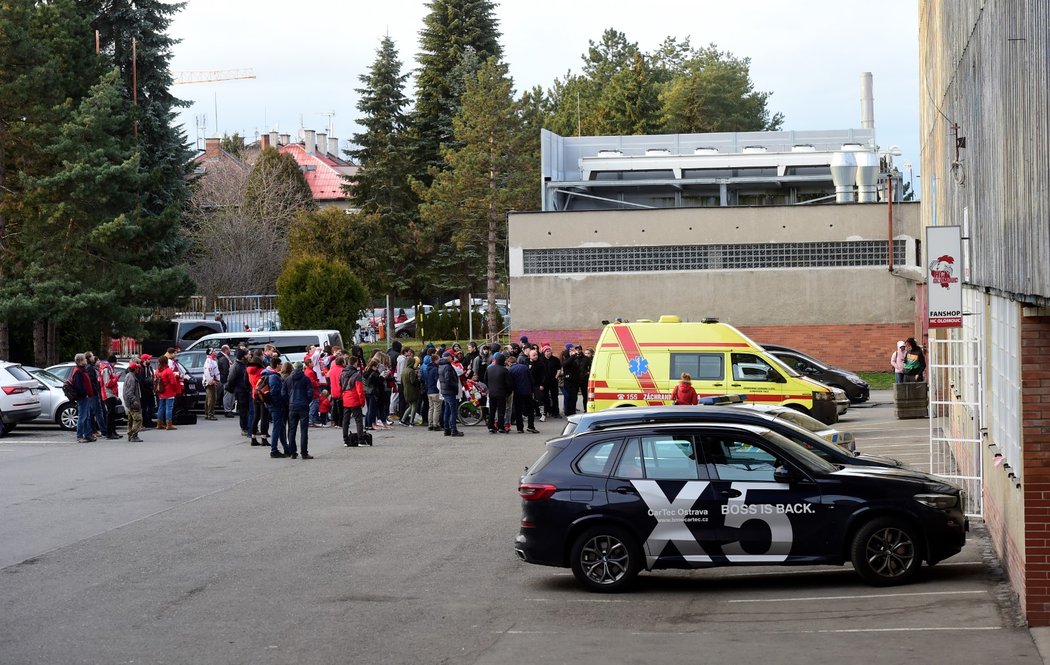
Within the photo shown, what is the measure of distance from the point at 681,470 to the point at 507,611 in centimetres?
207

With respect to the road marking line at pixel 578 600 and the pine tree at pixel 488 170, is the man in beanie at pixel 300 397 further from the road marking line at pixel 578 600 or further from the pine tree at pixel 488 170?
the pine tree at pixel 488 170

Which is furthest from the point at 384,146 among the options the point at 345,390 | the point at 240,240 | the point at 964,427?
the point at 964,427

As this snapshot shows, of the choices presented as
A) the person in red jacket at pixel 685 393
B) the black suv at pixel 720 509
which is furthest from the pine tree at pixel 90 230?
the black suv at pixel 720 509

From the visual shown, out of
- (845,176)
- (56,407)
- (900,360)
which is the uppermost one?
(845,176)

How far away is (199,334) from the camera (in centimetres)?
4938

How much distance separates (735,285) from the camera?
43.9m

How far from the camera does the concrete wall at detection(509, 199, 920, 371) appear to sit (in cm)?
4325

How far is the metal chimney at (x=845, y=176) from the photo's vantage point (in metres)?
46.7

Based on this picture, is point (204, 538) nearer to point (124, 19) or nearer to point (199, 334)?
point (199, 334)

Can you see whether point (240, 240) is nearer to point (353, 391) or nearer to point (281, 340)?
point (281, 340)

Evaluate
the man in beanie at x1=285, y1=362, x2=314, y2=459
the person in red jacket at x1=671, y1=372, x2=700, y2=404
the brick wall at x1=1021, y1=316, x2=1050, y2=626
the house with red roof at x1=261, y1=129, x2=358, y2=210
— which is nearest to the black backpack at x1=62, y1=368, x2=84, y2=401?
the man in beanie at x1=285, y1=362, x2=314, y2=459

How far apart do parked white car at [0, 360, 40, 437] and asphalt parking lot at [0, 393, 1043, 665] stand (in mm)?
9967

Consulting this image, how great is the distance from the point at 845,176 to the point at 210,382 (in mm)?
24301

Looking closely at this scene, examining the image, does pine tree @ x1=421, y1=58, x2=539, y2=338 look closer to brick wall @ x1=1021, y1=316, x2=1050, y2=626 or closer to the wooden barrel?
the wooden barrel
